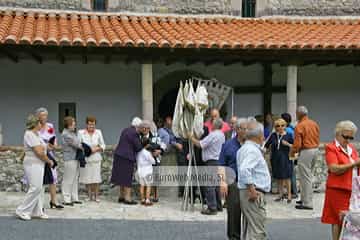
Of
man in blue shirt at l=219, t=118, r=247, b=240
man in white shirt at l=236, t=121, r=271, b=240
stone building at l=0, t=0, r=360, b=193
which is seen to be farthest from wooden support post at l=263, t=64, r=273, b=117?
man in white shirt at l=236, t=121, r=271, b=240

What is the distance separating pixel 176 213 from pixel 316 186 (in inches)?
142

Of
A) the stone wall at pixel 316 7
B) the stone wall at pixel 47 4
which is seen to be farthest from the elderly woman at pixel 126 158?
the stone wall at pixel 316 7

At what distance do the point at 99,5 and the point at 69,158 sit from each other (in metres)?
5.70

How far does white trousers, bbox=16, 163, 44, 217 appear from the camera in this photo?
24.3ft

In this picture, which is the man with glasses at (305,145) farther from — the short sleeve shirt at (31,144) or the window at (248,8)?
the window at (248,8)

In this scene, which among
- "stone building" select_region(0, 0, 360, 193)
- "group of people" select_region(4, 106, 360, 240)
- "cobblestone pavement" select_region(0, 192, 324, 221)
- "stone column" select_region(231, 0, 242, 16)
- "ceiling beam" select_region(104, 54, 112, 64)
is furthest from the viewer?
"stone column" select_region(231, 0, 242, 16)

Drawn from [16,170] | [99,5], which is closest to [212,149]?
[16,170]

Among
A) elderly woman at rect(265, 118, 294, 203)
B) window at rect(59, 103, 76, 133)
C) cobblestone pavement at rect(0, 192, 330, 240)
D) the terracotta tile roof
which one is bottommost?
cobblestone pavement at rect(0, 192, 330, 240)

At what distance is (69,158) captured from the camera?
28.8ft

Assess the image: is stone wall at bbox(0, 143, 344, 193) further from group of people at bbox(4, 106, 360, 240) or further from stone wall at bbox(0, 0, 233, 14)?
stone wall at bbox(0, 0, 233, 14)

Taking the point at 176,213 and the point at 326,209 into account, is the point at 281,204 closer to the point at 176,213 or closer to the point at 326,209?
the point at 176,213

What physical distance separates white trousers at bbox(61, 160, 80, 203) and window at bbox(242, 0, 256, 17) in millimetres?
7124

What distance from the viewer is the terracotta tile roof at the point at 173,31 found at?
32.4ft

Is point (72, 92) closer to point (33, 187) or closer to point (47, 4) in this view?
point (47, 4)
